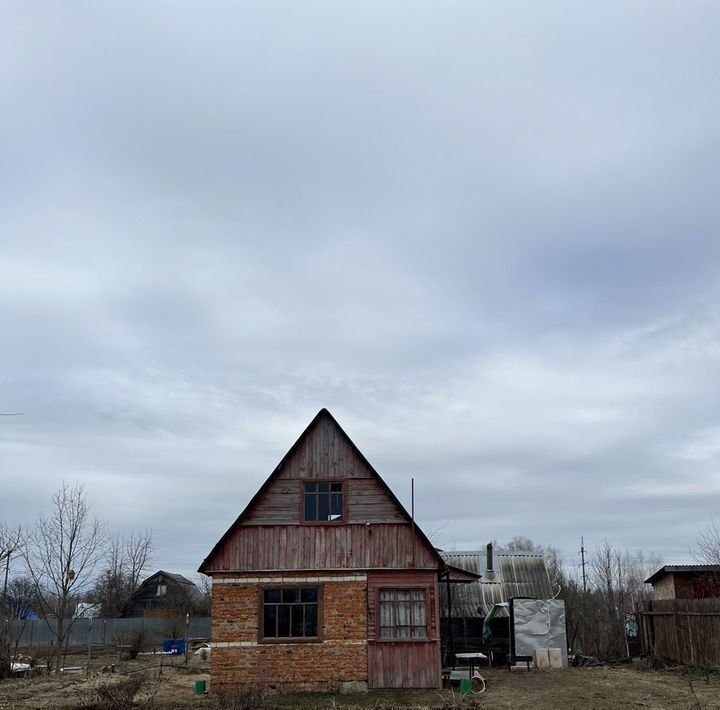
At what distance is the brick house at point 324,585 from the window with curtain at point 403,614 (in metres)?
0.03

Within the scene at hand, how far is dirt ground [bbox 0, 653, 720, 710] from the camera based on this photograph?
18.1 m

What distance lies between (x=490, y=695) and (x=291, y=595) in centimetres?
590

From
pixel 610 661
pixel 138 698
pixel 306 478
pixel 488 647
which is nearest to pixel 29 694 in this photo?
pixel 138 698

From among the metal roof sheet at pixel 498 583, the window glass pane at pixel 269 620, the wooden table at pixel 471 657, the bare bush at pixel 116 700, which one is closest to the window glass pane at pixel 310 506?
the window glass pane at pixel 269 620

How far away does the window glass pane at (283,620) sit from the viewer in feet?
69.4

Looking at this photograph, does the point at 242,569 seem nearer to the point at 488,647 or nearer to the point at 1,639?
the point at 1,639

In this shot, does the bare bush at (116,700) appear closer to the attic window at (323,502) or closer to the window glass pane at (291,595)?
the window glass pane at (291,595)

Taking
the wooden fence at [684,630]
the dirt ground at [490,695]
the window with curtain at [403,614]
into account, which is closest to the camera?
the dirt ground at [490,695]

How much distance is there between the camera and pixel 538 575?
3462 cm

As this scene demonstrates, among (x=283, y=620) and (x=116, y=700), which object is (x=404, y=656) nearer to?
(x=283, y=620)

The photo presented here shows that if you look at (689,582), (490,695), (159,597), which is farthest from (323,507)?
(159,597)

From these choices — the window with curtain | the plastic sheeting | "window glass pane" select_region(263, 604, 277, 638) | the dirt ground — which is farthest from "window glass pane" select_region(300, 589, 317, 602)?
the plastic sheeting

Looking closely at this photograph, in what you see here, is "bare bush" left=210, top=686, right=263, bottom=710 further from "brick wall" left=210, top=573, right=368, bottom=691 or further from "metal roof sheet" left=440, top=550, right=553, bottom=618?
"metal roof sheet" left=440, top=550, right=553, bottom=618

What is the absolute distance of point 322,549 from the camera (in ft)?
70.8
